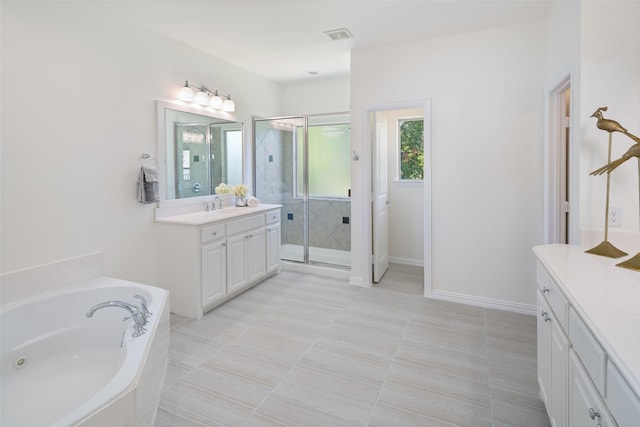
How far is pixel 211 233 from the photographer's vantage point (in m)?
3.28

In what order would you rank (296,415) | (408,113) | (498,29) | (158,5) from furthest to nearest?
(408,113) → (498,29) → (158,5) → (296,415)

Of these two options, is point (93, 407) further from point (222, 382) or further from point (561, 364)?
point (561, 364)

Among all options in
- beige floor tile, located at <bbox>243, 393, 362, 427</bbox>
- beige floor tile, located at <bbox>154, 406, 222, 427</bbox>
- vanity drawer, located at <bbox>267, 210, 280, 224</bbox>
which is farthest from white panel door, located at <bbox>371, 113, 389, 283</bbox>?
beige floor tile, located at <bbox>154, 406, 222, 427</bbox>

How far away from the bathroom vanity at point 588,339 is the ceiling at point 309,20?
214cm

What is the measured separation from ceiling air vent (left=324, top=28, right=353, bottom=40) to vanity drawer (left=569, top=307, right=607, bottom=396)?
2.97 meters

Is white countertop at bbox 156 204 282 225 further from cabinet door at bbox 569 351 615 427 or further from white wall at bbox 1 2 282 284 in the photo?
cabinet door at bbox 569 351 615 427

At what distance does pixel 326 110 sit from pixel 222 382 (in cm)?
391

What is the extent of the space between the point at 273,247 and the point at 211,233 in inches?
46.6

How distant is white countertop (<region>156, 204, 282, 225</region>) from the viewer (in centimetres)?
323

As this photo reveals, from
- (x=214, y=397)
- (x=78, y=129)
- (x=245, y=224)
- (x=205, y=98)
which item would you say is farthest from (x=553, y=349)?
(x=205, y=98)

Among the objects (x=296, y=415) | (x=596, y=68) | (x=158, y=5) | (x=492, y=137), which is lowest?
(x=296, y=415)

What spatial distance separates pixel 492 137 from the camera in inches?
130

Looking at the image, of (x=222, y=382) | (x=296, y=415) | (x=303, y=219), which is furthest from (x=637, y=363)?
(x=303, y=219)

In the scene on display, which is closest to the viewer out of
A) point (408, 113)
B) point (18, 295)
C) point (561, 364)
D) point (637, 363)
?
point (637, 363)
